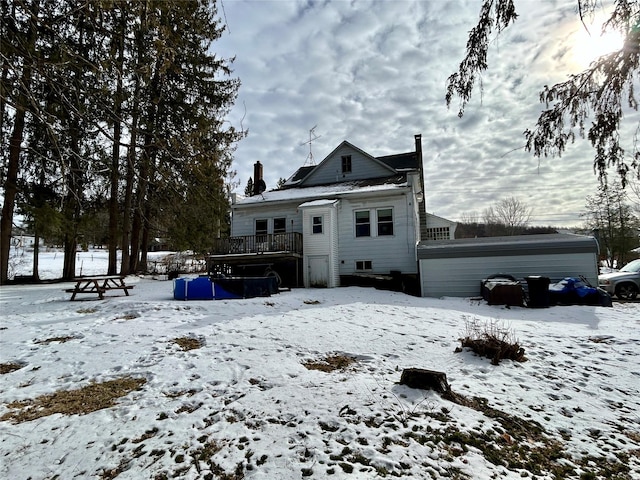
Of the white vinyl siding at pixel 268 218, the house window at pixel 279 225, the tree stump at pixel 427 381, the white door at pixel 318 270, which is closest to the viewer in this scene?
the tree stump at pixel 427 381

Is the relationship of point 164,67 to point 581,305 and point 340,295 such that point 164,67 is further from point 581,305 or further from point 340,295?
point 581,305

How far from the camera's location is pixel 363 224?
15648 mm

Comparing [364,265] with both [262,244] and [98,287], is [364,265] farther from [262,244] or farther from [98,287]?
[98,287]

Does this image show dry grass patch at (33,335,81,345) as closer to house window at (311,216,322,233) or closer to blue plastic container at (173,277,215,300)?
blue plastic container at (173,277,215,300)

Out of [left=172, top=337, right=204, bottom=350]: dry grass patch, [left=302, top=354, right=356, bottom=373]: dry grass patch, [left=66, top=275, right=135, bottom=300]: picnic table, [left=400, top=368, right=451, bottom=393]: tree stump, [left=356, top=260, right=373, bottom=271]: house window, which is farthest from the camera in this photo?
[left=356, top=260, right=373, bottom=271]: house window

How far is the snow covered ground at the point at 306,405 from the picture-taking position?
2529 millimetres

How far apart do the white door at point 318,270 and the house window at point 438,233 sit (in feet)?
38.2

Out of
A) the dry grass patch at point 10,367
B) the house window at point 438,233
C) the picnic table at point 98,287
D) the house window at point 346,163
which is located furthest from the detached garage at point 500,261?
the dry grass patch at point 10,367

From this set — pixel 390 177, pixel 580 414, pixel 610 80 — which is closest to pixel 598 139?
pixel 610 80

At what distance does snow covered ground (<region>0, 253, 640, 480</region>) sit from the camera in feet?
8.30

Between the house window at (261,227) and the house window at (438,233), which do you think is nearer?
the house window at (261,227)

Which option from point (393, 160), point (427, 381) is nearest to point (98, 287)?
point (427, 381)

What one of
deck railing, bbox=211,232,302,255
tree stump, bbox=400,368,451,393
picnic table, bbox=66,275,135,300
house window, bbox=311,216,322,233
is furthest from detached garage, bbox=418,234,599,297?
picnic table, bbox=66,275,135,300

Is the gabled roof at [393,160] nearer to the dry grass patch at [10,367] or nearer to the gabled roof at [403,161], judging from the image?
the gabled roof at [403,161]
